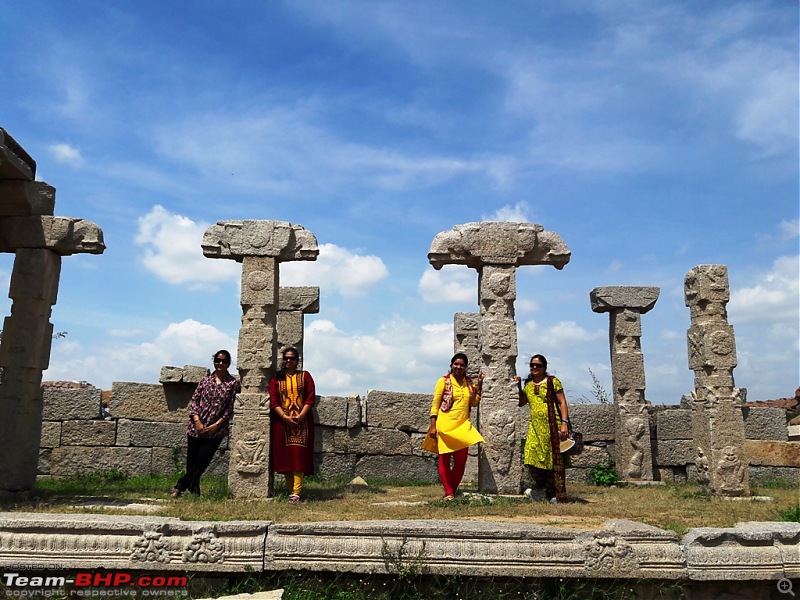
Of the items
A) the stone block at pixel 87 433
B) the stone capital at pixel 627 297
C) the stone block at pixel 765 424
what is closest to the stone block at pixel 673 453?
the stone block at pixel 765 424

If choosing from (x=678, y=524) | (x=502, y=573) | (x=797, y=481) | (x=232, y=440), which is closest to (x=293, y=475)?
(x=232, y=440)

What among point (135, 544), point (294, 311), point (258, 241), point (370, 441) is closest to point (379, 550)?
point (135, 544)

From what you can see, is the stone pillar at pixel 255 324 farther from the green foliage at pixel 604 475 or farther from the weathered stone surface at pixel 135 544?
the green foliage at pixel 604 475

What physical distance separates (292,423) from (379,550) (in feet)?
9.65

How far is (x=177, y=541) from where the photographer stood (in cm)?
466

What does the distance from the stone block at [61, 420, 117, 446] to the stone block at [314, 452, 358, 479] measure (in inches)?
130

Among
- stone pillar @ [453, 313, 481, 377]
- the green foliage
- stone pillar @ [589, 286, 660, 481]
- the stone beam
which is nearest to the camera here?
the stone beam

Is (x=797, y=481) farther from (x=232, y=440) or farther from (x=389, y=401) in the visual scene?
(x=232, y=440)

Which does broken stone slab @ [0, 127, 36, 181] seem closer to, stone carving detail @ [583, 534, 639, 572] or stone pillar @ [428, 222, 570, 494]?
stone pillar @ [428, 222, 570, 494]

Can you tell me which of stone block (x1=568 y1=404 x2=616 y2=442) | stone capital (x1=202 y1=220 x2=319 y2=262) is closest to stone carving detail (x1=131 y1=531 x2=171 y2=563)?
stone capital (x1=202 y1=220 x2=319 y2=262)

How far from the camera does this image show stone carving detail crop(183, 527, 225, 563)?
4.64m

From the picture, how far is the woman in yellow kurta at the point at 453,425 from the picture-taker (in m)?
7.31

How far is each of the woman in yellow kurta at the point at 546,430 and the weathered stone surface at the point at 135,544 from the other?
12.2 feet

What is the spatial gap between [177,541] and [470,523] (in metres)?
2.14
